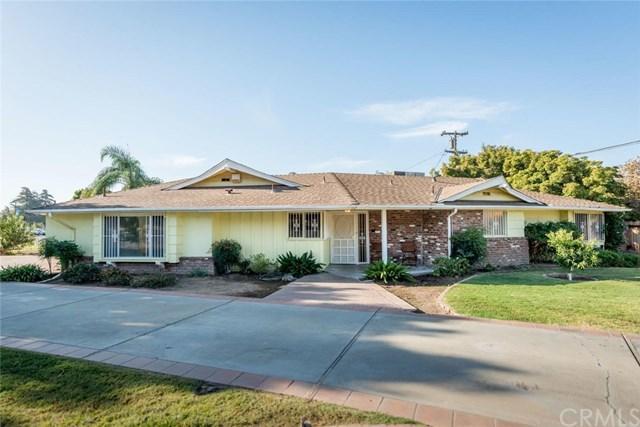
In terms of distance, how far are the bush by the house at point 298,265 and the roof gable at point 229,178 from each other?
420 centimetres

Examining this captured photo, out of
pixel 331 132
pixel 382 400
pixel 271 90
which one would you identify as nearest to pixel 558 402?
pixel 382 400

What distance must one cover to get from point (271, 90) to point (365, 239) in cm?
747

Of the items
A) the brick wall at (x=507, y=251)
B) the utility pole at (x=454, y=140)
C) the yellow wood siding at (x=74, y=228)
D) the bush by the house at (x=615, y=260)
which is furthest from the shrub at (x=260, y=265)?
the utility pole at (x=454, y=140)

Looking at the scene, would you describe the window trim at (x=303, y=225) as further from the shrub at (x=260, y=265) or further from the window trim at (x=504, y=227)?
the window trim at (x=504, y=227)

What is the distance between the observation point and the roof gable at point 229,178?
1553cm

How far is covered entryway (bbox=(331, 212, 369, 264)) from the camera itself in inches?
582

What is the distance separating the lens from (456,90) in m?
16.4

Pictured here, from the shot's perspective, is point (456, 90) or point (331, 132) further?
point (331, 132)

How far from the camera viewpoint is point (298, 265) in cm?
1216

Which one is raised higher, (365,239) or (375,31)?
(375,31)

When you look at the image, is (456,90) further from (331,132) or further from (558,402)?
(558,402)

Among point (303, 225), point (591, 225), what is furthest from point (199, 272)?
point (591, 225)

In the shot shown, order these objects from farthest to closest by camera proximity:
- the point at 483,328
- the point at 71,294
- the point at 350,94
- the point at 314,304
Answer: the point at 350,94 → the point at 71,294 → the point at 314,304 → the point at 483,328

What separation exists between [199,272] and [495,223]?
40.6 feet
